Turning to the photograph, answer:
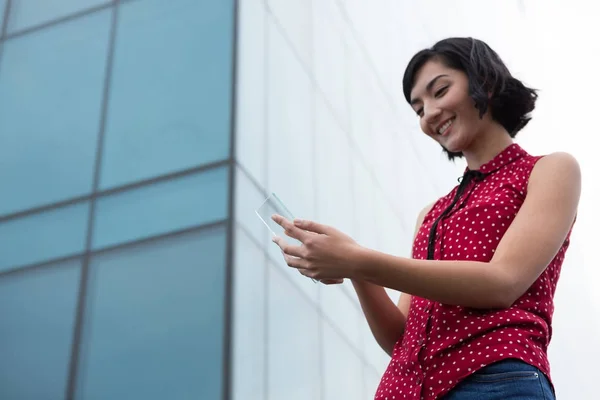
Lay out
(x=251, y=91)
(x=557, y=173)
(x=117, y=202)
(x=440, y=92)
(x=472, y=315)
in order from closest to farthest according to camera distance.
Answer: (x=472, y=315) < (x=557, y=173) < (x=440, y=92) < (x=117, y=202) < (x=251, y=91)

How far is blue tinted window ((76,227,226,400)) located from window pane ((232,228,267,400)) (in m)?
0.11

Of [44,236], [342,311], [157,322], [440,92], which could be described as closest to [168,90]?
[44,236]

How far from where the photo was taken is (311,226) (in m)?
1.58

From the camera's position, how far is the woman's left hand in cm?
154

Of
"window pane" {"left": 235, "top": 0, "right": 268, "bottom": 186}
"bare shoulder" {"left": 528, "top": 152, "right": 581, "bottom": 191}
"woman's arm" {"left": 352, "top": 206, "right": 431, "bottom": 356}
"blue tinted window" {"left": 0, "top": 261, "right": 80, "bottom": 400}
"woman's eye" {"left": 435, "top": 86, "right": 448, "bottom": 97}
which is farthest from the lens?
"window pane" {"left": 235, "top": 0, "right": 268, "bottom": 186}

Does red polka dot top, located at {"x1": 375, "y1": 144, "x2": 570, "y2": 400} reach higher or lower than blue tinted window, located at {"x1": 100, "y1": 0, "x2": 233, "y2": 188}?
lower

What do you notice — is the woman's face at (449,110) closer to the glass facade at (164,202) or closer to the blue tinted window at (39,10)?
the glass facade at (164,202)

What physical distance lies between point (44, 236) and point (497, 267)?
16.0 ft

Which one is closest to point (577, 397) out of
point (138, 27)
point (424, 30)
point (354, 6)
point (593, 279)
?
point (593, 279)

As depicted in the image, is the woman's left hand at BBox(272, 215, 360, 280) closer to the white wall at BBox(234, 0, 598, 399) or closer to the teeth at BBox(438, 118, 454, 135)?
the teeth at BBox(438, 118, 454, 135)

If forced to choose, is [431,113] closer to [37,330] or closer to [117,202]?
[117,202]

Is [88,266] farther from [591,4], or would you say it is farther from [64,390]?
[591,4]

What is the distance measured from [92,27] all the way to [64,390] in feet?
10.3

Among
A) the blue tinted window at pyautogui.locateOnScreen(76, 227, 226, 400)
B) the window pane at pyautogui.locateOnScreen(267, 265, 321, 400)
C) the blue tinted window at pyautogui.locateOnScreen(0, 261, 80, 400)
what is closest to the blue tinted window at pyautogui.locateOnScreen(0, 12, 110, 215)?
the blue tinted window at pyautogui.locateOnScreen(0, 261, 80, 400)
